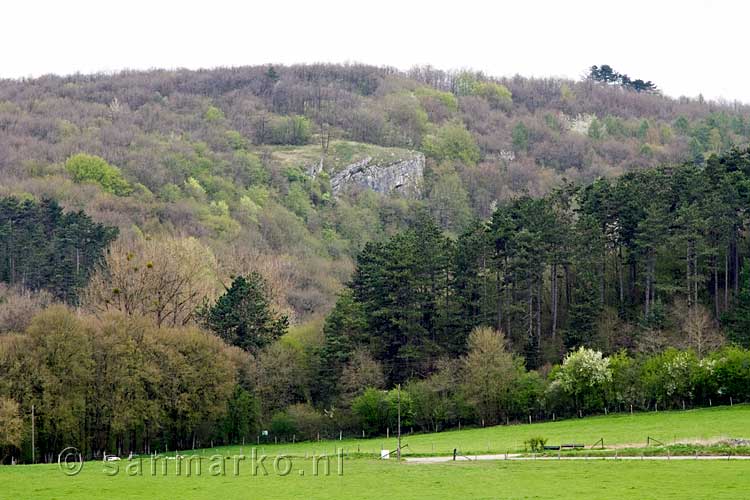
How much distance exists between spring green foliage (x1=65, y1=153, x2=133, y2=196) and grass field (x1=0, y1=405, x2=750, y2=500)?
12010 cm

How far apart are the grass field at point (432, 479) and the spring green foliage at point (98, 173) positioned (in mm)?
120098

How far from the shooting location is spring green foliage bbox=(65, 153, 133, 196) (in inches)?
7441

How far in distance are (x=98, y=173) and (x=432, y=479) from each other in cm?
14417

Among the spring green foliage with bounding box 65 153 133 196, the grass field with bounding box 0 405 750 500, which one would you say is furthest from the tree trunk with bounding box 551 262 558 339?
the spring green foliage with bounding box 65 153 133 196

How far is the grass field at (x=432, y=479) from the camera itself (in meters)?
52.4

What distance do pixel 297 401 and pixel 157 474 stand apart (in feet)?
137

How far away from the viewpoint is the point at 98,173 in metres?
192

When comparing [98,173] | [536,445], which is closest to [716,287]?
[536,445]

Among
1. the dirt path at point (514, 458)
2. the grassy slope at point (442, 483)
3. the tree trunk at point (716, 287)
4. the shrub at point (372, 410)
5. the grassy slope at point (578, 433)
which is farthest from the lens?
the tree trunk at point (716, 287)

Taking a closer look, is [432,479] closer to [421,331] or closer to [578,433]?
[578,433]

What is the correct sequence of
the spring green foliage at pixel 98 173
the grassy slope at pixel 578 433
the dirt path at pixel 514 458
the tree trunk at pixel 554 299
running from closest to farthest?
the dirt path at pixel 514 458 < the grassy slope at pixel 578 433 < the tree trunk at pixel 554 299 < the spring green foliage at pixel 98 173

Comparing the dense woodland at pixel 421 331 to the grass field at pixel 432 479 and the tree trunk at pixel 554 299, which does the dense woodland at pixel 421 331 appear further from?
the grass field at pixel 432 479

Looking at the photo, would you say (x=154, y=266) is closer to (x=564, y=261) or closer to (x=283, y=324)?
(x=283, y=324)

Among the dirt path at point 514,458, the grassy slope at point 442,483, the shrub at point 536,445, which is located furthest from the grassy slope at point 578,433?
the grassy slope at point 442,483
